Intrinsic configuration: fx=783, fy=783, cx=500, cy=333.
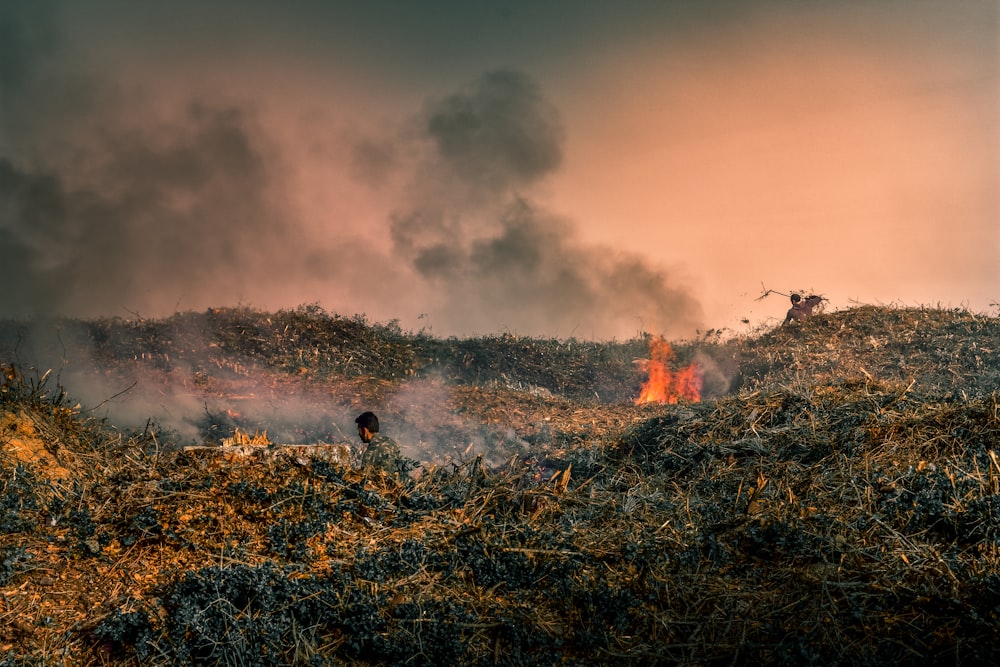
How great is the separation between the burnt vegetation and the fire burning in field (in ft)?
28.5

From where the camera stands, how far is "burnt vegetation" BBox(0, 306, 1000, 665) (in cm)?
398

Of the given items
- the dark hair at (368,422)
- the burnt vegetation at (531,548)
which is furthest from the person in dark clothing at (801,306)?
the dark hair at (368,422)

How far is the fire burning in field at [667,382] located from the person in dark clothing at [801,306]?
2430 mm

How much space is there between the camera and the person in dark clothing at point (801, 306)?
687 inches

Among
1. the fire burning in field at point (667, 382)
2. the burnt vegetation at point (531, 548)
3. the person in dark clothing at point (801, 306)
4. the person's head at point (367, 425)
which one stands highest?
the person in dark clothing at point (801, 306)

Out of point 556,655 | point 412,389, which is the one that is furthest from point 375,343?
point 556,655

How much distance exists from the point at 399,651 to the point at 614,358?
15.0 metres

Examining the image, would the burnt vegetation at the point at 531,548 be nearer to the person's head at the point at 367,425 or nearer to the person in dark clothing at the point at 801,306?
the person's head at the point at 367,425

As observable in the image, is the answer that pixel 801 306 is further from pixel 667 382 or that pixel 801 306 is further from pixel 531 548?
pixel 531 548

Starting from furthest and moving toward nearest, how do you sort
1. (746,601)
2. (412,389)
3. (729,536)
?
1. (412,389)
2. (729,536)
3. (746,601)

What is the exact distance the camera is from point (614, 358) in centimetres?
1862

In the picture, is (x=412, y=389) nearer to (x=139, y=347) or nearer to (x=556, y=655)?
(x=139, y=347)

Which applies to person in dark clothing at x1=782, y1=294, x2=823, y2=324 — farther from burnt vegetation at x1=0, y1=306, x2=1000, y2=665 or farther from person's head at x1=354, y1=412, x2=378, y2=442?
person's head at x1=354, y1=412, x2=378, y2=442

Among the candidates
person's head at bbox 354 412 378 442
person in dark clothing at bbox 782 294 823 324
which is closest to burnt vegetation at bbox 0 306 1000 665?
person's head at bbox 354 412 378 442
